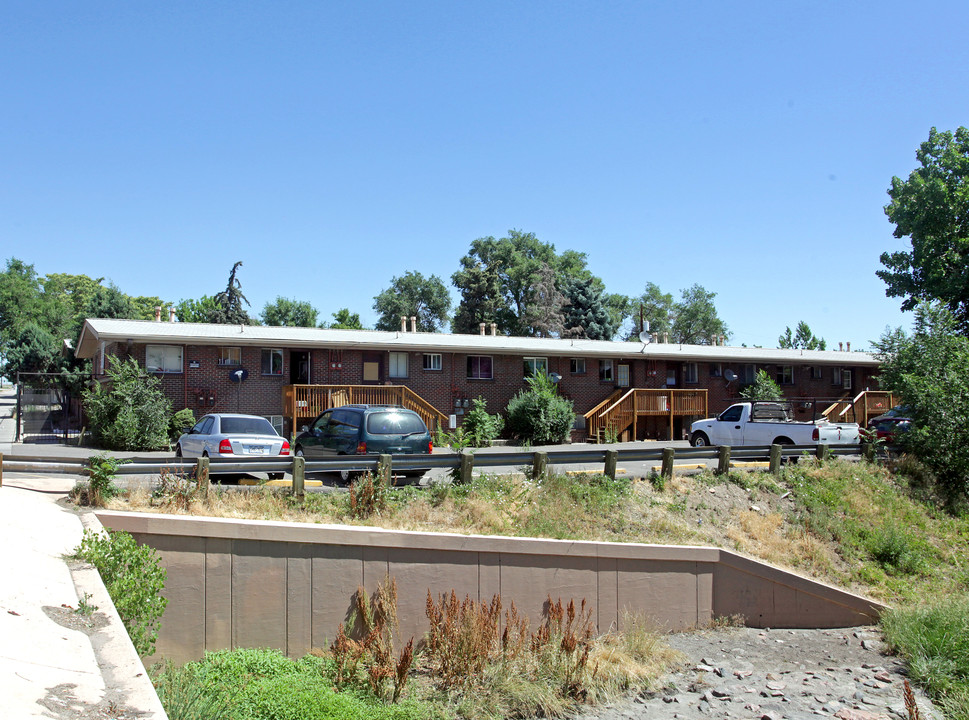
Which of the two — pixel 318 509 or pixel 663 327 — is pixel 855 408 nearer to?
pixel 318 509

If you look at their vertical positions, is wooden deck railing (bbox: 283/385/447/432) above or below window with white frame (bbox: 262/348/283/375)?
below

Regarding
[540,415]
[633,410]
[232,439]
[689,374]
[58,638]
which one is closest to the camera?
[58,638]

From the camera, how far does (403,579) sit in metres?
10.9

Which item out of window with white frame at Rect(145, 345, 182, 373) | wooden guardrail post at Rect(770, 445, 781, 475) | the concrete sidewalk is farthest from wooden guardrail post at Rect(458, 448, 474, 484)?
window with white frame at Rect(145, 345, 182, 373)

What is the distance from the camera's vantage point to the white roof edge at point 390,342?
25.2m

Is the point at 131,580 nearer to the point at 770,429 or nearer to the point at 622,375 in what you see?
the point at 770,429

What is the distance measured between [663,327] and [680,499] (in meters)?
64.9

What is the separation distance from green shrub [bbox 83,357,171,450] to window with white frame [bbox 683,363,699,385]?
22.1 metres

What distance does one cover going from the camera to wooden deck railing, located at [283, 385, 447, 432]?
25.8 m

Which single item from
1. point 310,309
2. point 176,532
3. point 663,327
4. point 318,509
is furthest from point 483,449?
point 663,327

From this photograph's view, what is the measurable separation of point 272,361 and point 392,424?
43.2 feet

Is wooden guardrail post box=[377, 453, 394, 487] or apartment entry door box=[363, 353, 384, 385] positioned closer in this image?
wooden guardrail post box=[377, 453, 394, 487]

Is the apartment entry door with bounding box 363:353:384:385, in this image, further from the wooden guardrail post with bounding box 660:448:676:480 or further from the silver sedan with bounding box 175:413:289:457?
the wooden guardrail post with bounding box 660:448:676:480

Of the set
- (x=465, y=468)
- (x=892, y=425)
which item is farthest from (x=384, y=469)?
(x=892, y=425)
